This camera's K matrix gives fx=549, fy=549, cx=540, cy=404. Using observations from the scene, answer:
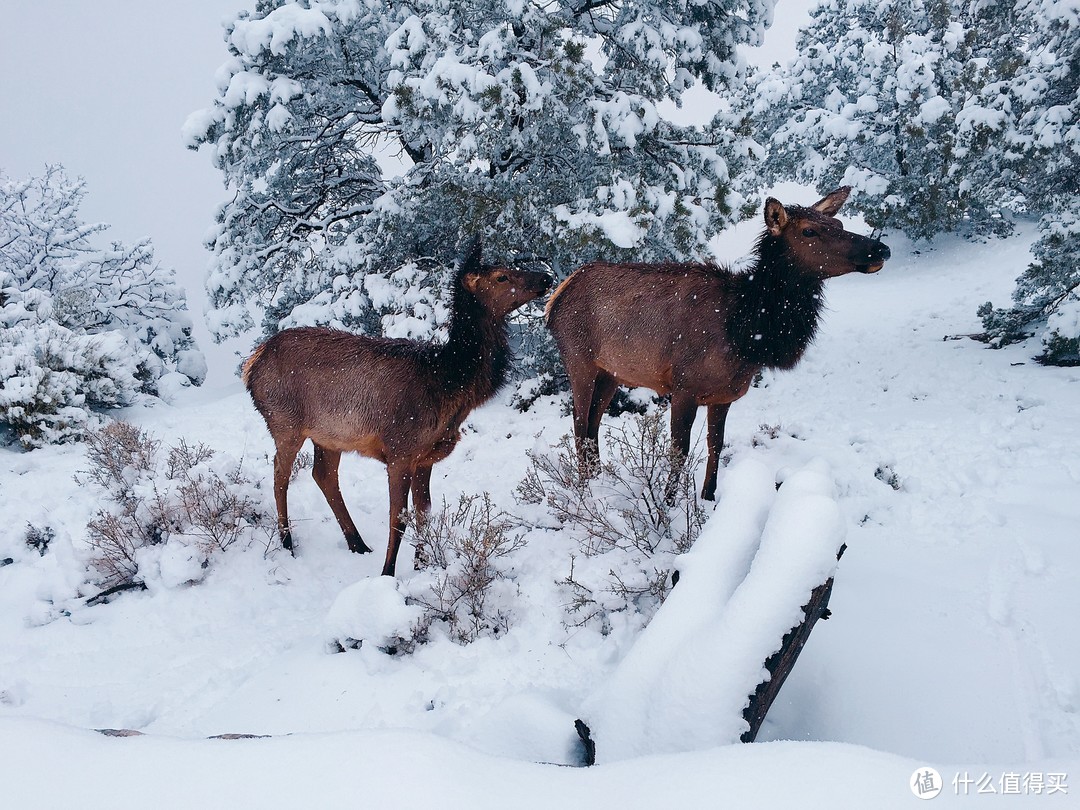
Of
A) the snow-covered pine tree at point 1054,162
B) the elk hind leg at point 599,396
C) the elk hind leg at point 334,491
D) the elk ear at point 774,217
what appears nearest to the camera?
the elk ear at point 774,217

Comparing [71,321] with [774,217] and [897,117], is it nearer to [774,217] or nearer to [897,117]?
[774,217]

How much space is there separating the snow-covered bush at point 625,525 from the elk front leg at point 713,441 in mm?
411

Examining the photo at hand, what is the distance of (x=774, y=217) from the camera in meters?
4.31

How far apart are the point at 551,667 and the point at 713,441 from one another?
8.55 ft

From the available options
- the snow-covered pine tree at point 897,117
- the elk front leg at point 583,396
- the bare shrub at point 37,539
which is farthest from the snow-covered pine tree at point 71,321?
the snow-covered pine tree at point 897,117

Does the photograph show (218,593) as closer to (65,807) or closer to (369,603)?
(369,603)

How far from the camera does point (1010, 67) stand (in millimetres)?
8852

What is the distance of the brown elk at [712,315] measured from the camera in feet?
14.2

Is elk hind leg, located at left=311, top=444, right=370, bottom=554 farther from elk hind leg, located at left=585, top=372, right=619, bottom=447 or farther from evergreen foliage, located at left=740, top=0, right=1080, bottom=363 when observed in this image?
evergreen foliage, located at left=740, top=0, right=1080, bottom=363

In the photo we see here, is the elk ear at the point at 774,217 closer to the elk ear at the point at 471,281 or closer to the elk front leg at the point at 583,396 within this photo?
the elk front leg at the point at 583,396

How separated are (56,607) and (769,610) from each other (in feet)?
15.9

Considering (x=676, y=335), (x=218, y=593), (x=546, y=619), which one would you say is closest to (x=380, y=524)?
(x=218, y=593)

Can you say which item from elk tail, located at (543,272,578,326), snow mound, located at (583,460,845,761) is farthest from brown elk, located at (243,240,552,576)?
snow mound, located at (583,460,845,761)

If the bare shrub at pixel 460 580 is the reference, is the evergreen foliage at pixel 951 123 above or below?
above
